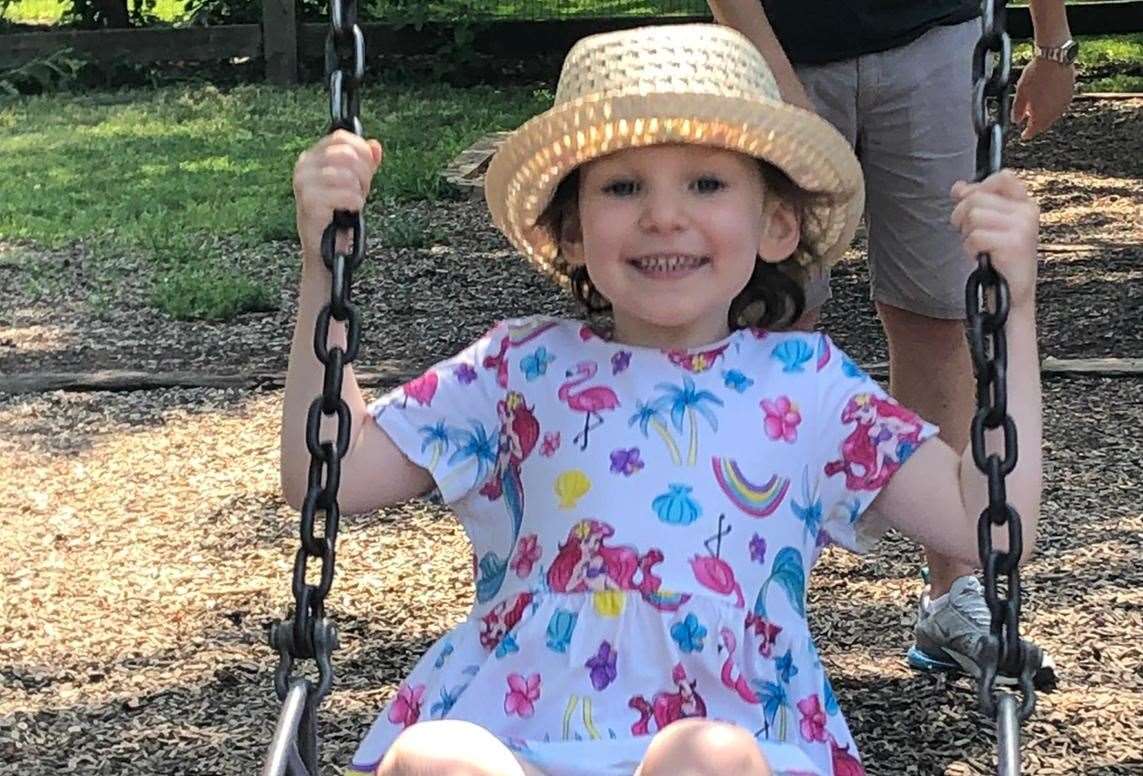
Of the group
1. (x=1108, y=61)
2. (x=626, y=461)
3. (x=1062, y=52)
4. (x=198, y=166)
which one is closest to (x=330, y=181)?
(x=626, y=461)

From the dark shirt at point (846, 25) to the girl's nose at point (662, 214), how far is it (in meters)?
0.96

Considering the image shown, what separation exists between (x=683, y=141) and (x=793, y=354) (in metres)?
0.28

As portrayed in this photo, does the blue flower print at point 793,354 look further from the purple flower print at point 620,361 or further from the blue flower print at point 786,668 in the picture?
the blue flower print at point 786,668

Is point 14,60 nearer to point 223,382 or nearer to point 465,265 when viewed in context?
point 465,265

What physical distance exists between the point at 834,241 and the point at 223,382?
306cm

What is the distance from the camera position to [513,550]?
1.99 meters

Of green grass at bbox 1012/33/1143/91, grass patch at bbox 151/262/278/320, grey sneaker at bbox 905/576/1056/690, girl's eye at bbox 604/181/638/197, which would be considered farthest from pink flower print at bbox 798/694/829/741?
green grass at bbox 1012/33/1143/91

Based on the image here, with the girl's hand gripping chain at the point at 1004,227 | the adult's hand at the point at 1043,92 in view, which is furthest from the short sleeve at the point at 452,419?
the adult's hand at the point at 1043,92

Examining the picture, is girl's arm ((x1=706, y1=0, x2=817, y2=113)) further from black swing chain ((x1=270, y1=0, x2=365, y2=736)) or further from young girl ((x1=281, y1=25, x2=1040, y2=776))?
black swing chain ((x1=270, y1=0, x2=365, y2=736))

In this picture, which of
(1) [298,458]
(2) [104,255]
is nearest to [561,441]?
(1) [298,458]

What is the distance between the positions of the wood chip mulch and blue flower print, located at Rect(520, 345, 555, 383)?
111cm

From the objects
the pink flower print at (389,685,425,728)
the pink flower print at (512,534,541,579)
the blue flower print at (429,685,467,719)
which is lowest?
the pink flower print at (389,685,425,728)

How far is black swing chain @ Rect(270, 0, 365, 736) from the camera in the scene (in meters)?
1.76

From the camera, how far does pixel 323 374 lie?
1.93 m
